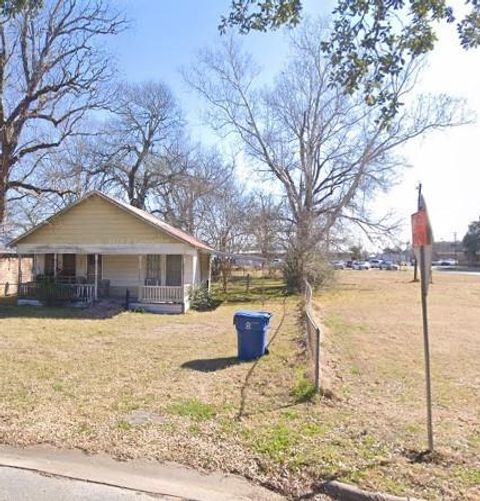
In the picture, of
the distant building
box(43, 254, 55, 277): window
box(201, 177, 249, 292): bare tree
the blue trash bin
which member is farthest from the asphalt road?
the distant building

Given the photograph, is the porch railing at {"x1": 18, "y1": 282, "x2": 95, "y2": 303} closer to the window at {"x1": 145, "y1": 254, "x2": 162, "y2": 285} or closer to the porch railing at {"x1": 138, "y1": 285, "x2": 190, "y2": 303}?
the porch railing at {"x1": 138, "y1": 285, "x2": 190, "y2": 303}

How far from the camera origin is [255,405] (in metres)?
6.79

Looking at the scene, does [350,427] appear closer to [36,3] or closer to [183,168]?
[36,3]

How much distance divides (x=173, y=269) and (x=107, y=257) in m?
3.14

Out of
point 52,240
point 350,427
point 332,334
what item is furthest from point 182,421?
point 52,240

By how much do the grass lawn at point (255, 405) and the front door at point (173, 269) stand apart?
897cm

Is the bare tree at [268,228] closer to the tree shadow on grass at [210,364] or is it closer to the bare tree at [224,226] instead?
the bare tree at [224,226]

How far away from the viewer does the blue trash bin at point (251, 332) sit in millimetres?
9922

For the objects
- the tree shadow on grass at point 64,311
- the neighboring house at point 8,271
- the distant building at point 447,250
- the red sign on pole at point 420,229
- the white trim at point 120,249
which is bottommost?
the tree shadow on grass at point 64,311

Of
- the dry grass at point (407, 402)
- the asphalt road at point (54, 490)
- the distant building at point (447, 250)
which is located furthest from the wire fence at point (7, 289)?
the distant building at point (447, 250)

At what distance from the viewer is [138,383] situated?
7973 mm

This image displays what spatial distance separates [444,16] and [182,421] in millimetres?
5690

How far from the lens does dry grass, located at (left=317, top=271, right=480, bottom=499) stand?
4516mm

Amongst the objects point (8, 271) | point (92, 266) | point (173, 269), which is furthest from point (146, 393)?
point (8, 271)
